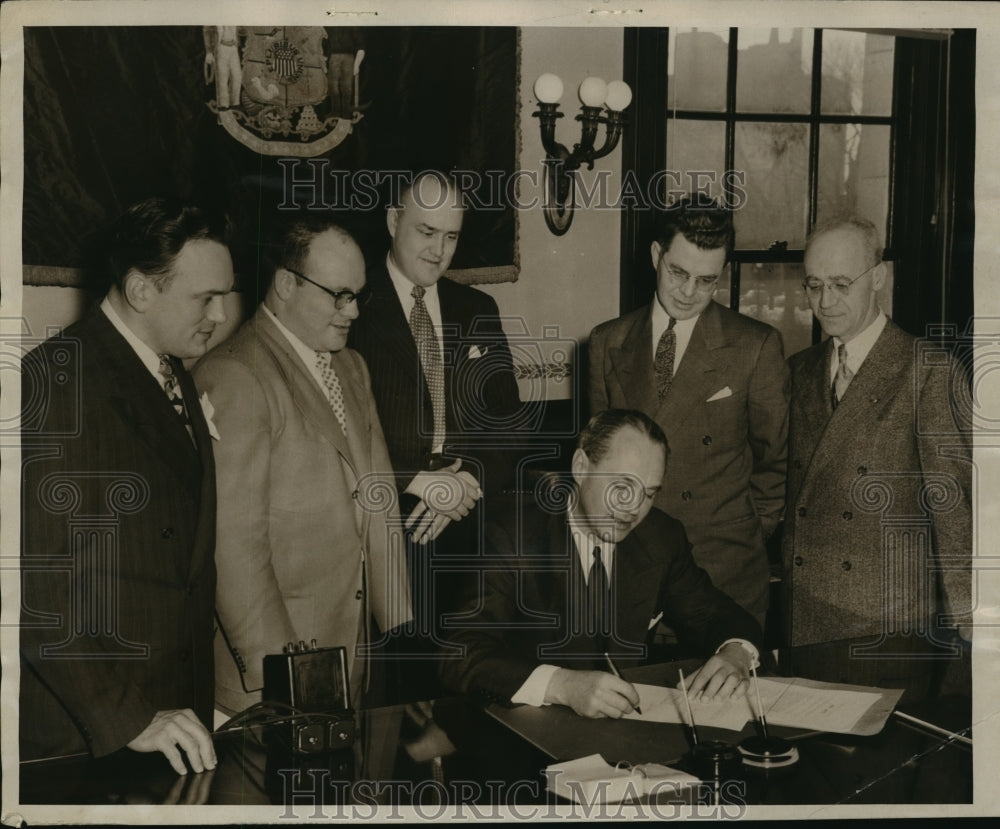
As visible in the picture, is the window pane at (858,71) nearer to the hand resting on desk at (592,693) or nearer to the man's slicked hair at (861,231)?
the man's slicked hair at (861,231)

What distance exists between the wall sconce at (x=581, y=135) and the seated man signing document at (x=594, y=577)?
53 centimetres

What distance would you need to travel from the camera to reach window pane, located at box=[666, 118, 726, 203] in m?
2.67

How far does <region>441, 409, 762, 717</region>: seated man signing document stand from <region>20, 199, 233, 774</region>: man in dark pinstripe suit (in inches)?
26.4

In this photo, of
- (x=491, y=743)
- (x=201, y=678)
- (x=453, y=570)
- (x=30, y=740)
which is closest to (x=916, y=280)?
(x=453, y=570)

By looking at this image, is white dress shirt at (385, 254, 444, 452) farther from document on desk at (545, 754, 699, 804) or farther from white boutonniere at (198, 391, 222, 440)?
document on desk at (545, 754, 699, 804)

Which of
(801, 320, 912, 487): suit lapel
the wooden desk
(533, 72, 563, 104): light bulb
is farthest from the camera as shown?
(801, 320, 912, 487): suit lapel

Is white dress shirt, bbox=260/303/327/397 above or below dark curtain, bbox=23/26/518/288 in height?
below

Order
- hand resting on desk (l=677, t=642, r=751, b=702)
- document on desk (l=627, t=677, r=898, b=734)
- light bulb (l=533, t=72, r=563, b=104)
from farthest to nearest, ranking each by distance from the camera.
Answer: light bulb (l=533, t=72, r=563, b=104), hand resting on desk (l=677, t=642, r=751, b=702), document on desk (l=627, t=677, r=898, b=734)

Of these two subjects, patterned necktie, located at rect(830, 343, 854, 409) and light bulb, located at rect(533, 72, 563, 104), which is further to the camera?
patterned necktie, located at rect(830, 343, 854, 409)

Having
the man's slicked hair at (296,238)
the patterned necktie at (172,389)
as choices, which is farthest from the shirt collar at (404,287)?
the patterned necktie at (172,389)

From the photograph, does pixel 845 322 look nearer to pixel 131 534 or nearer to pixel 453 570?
pixel 453 570

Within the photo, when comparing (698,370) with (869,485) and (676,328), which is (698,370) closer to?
(676,328)

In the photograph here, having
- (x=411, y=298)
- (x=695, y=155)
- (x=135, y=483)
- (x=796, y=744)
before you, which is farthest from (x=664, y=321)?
(x=135, y=483)

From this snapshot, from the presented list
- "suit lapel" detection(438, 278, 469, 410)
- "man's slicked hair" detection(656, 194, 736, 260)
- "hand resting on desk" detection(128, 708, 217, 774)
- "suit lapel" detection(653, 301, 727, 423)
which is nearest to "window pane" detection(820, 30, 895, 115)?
"man's slicked hair" detection(656, 194, 736, 260)
